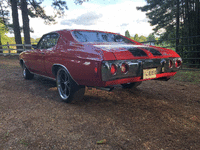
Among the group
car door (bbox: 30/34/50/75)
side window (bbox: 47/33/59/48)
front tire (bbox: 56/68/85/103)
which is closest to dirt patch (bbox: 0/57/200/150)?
front tire (bbox: 56/68/85/103)

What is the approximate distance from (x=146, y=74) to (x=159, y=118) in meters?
0.70

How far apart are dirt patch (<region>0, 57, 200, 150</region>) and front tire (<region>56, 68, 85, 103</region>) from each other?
0.49 feet

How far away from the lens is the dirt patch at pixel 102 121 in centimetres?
175

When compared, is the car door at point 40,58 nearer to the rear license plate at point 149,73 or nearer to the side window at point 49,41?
the side window at point 49,41

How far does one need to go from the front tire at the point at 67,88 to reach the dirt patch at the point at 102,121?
0.15m

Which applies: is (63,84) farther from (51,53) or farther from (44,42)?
(44,42)

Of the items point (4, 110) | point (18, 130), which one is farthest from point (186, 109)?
point (4, 110)

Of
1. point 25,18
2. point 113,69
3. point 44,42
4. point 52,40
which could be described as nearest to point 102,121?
point 113,69

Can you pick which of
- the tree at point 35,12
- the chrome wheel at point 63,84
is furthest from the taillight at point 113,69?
the tree at point 35,12

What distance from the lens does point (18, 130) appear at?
2035 mm

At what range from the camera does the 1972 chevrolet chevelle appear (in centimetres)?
220

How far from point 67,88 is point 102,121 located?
1141 millimetres

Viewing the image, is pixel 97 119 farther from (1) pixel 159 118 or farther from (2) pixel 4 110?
(2) pixel 4 110

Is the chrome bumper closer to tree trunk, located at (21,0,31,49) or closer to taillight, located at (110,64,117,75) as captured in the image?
taillight, located at (110,64,117,75)
